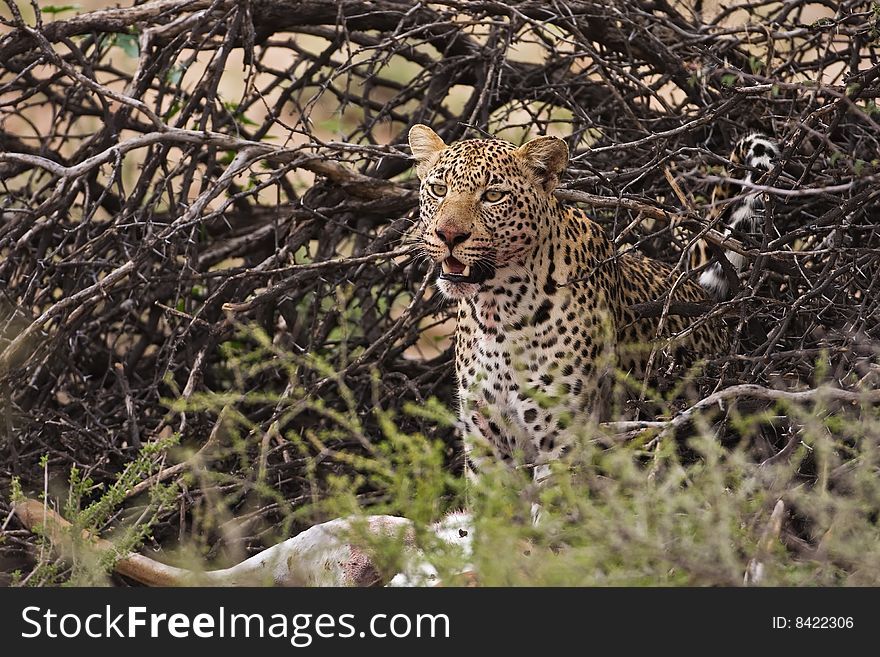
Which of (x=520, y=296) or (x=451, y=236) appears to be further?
(x=520, y=296)

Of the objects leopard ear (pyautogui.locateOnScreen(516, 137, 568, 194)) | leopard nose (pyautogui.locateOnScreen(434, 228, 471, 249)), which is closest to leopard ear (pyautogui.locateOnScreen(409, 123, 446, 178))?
leopard ear (pyautogui.locateOnScreen(516, 137, 568, 194))

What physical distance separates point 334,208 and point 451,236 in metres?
1.45

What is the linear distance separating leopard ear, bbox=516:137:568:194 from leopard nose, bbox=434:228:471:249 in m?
0.44

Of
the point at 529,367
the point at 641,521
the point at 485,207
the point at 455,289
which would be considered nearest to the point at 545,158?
the point at 485,207

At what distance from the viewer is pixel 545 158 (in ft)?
16.8

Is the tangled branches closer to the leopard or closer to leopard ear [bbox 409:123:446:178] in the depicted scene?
leopard ear [bbox 409:123:446:178]

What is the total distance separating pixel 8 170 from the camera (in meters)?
6.67

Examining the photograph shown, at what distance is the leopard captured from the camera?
16.4 ft

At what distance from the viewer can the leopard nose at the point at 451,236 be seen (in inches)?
193

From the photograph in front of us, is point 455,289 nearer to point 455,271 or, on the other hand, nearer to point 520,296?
point 455,271

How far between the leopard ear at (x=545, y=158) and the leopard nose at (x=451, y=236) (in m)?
0.44

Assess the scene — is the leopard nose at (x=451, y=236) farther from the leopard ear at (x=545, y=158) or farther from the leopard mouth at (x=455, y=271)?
the leopard ear at (x=545, y=158)

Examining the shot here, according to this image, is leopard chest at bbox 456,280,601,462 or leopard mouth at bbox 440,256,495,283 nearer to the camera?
leopard mouth at bbox 440,256,495,283
